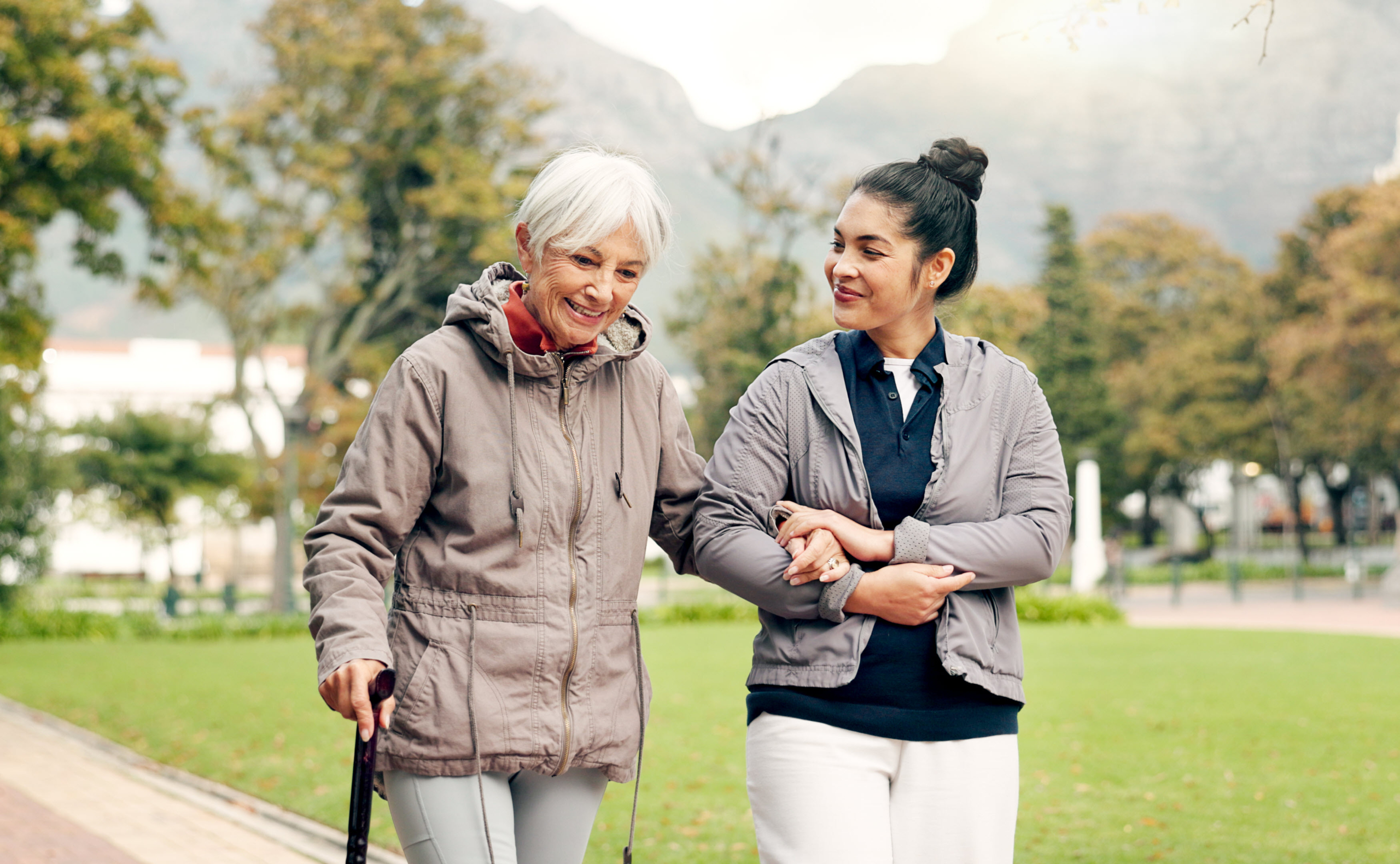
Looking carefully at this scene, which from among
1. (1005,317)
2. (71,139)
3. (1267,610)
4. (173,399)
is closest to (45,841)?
(71,139)

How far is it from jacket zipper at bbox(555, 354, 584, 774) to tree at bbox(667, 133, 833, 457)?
2605cm

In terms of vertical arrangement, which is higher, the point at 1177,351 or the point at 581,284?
the point at 1177,351

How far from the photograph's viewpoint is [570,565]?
2.40 m

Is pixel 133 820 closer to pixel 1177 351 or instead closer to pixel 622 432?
pixel 622 432

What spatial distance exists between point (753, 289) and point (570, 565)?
95.4ft

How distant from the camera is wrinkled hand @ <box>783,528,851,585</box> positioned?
2.34m

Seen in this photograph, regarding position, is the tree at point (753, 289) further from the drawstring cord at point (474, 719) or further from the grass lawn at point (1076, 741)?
the drawstring cord at point (474, 719)

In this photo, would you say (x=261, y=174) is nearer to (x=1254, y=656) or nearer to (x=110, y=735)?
(x=110, y=735)

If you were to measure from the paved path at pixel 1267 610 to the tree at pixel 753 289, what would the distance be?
927 cm

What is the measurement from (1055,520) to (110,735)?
9573 mm

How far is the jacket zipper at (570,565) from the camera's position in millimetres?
2371

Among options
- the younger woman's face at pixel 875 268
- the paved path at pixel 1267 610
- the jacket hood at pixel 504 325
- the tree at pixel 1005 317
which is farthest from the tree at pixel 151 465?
the younger woman's face at pixel 875 268

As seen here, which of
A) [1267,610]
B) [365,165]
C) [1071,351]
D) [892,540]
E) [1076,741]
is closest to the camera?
[892,540]

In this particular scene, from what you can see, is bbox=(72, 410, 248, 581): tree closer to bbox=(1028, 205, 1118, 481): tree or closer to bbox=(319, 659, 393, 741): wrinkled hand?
bbox=(1028, 205, 1118, 481): tree
